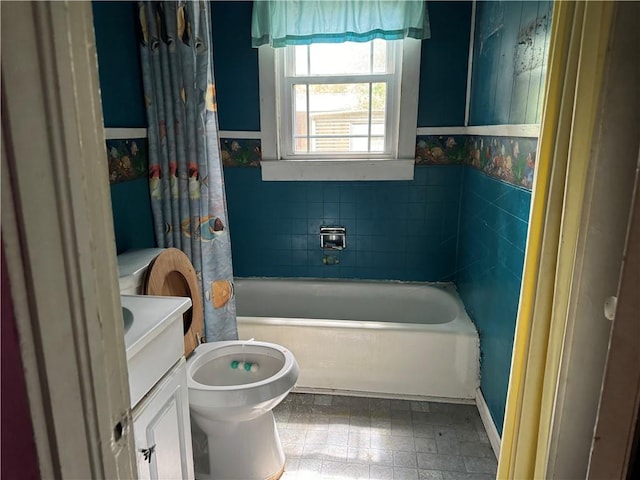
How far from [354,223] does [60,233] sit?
7.93ft

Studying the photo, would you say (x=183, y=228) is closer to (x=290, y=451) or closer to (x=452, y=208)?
(x=290, y=451)

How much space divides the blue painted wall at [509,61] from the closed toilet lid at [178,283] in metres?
1.37

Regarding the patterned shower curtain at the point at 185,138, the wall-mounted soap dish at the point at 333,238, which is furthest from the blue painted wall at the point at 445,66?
the patterned shower curtain at the point at 185,138

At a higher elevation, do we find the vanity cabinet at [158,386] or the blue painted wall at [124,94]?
the blue painted wall at [124,94]

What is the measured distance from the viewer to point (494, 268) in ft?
6.60

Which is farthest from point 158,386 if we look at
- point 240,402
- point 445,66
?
point 445,66

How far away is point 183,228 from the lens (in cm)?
207

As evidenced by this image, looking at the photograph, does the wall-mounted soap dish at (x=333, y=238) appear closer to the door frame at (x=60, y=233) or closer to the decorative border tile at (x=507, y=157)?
the decorative border tile at (x=507, y=157)

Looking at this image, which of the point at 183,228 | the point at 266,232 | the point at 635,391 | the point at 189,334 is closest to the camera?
the point at 635,391

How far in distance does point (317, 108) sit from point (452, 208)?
1.03 m

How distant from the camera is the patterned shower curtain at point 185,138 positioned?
1.94 metres

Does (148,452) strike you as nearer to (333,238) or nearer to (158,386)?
(158,386)

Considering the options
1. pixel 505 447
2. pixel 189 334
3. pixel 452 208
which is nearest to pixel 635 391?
pixel 505 447

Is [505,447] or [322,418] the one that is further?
[322,418]
